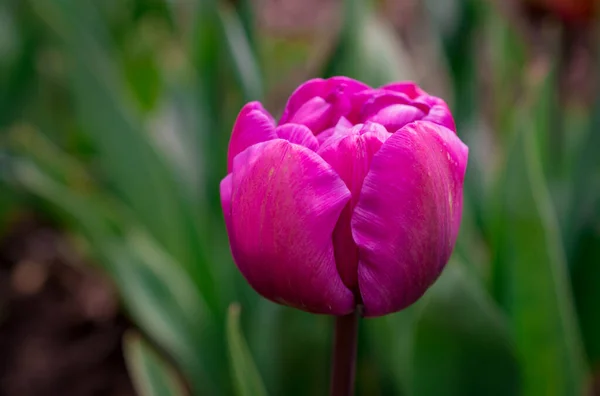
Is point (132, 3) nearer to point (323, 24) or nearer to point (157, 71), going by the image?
point (157, 71)

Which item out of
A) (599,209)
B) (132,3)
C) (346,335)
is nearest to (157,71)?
(132,3)

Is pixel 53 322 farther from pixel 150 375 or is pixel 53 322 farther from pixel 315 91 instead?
pixel 315 91

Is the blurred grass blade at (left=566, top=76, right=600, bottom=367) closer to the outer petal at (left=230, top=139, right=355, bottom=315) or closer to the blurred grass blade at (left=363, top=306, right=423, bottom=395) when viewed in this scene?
the blurred grass blade at (left=363, top=306, right=423, bottom=395)

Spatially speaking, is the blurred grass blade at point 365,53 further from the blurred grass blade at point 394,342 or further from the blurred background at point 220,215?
the blurred grass blade at point 394,342

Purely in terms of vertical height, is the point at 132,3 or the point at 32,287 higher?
the point at 132,3

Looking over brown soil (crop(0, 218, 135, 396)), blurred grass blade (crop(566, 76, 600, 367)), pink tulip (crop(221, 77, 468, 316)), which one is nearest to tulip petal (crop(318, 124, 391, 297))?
pink tulip (crop(221, 77, 468, 316))

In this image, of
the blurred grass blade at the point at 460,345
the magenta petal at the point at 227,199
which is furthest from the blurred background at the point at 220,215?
the magenta petal at the point at 227,199
